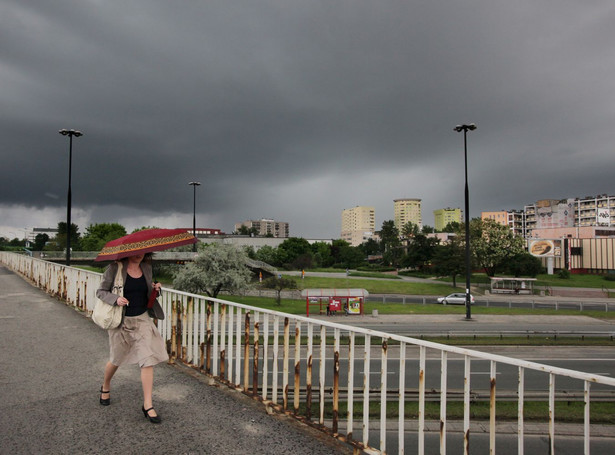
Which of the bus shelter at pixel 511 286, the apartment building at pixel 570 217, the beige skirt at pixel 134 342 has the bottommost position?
the bus shelter at pixel 511 286

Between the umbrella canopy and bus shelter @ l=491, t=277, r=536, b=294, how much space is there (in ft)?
176

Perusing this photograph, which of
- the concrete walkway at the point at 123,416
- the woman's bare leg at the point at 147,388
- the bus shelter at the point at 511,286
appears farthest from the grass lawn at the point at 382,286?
the woman's bare leg at the point at 147,388

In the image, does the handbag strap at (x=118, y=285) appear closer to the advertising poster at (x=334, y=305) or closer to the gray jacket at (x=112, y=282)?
the gray jacket at (x=112, y=282)

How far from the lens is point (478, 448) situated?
36.7 feet

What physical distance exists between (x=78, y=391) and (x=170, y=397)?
3.41ft

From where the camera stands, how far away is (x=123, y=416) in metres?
3.64

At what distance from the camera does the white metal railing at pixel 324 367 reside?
2566 millimetres

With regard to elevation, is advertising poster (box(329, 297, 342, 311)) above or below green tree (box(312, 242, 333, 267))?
below

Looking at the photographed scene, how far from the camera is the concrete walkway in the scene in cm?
314

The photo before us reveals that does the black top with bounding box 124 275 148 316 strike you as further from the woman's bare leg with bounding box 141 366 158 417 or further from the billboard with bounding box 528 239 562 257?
the billboard with bounding box 528 239 562 257

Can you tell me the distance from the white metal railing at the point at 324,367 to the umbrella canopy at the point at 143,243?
1042 millimetres

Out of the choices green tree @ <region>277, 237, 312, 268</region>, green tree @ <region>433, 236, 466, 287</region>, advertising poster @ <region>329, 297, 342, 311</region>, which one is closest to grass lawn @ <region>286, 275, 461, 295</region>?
green tree @ <region>433, 236, 466, 287</region>

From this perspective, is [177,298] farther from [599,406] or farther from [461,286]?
[461,286]

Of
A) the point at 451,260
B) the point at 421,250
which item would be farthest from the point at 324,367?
the point at 421,250
